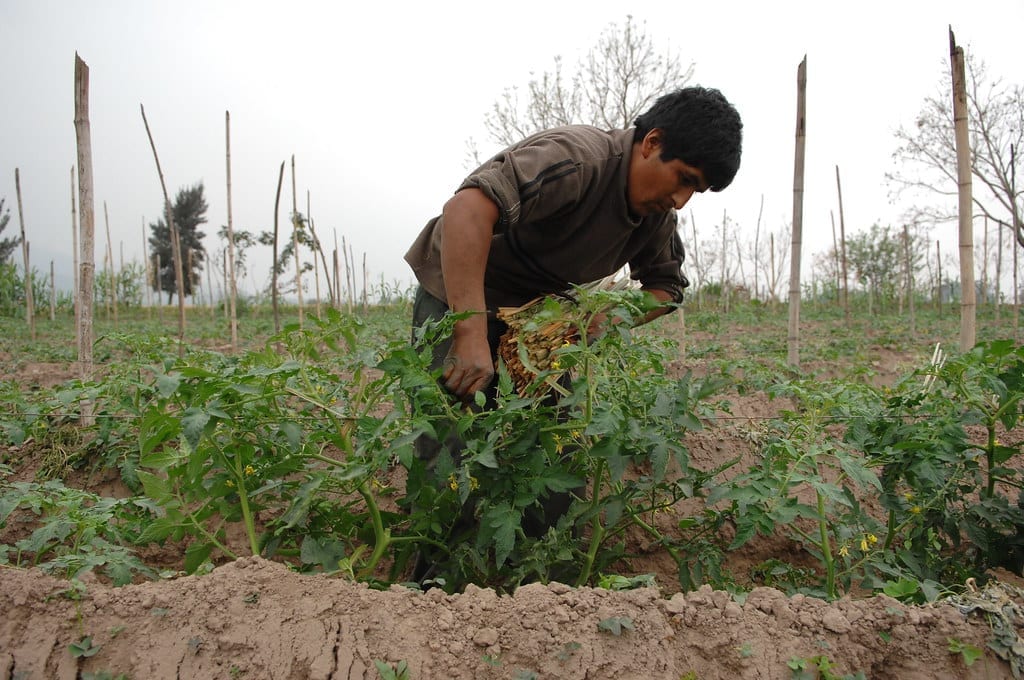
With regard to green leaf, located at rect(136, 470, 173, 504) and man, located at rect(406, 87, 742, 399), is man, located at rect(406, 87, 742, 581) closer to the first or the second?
man, located at rect(406, 87, 742, 399)

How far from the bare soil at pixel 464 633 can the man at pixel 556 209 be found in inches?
25.2

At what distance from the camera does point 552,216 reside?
1944 millimetres

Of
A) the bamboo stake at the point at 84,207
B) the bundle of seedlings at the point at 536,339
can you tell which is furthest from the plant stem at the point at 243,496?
the bamboo stake at the point at 84,207

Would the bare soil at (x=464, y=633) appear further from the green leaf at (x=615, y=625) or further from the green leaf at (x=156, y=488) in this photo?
the green leaf at (x=156, y=488)

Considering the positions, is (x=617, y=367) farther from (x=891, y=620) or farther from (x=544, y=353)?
(x=891, y=620)

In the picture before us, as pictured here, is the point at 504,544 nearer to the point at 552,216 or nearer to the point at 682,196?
the point at 552,216

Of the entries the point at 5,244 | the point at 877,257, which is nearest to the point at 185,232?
the point at 5,244

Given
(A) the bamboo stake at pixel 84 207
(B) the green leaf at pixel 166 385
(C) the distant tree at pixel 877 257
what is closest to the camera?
(B) the green leaf at pixel 166 385

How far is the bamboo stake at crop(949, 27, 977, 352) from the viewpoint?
3.04 meters

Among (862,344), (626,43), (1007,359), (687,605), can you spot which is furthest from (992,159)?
(687,605)

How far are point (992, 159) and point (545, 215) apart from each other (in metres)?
18.7

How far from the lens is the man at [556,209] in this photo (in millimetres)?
1716

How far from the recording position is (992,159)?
15.9 metres

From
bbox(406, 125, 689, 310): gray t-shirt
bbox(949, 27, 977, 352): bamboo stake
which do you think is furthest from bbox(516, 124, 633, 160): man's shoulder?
bbox(949, 27, 977, 352): bamboo stake
